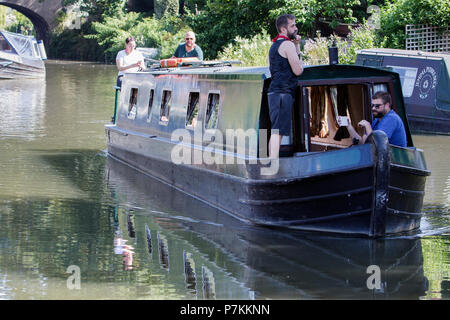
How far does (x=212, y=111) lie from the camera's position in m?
9.86

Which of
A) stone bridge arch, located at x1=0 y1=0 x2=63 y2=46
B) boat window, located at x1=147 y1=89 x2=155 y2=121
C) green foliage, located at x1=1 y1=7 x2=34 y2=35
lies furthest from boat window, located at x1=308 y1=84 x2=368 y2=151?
green foliage, located at x1=1 y1=7 x2=34 y2=35

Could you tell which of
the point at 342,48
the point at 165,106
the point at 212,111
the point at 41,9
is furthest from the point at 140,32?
the point at 212,111

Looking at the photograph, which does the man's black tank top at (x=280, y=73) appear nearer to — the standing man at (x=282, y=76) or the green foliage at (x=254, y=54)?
the standing man at (x=282, y=76)

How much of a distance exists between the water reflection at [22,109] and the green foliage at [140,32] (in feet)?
25.7

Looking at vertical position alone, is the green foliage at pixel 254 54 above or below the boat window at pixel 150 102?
above

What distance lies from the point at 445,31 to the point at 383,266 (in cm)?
1478

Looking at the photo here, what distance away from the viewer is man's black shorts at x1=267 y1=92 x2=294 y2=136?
826 centimetres

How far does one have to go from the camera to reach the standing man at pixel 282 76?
26.6ft

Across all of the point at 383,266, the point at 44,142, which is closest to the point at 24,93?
the point at 44,142

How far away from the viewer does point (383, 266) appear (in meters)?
7.34

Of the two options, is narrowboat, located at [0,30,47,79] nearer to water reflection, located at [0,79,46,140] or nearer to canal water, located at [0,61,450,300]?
water reflection, located at [0,79,46,140]

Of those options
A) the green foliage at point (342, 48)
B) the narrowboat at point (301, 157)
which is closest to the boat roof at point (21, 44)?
the green foliage at point (342, 48)

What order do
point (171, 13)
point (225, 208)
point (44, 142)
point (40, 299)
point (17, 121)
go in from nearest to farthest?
1. point (40, 299)
2. point (225, 208)
3. point (44, 142)
4. point (17, 121)
5. point (171, 13)

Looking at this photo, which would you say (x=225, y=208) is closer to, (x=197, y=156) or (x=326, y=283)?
(x=197, y=156)
